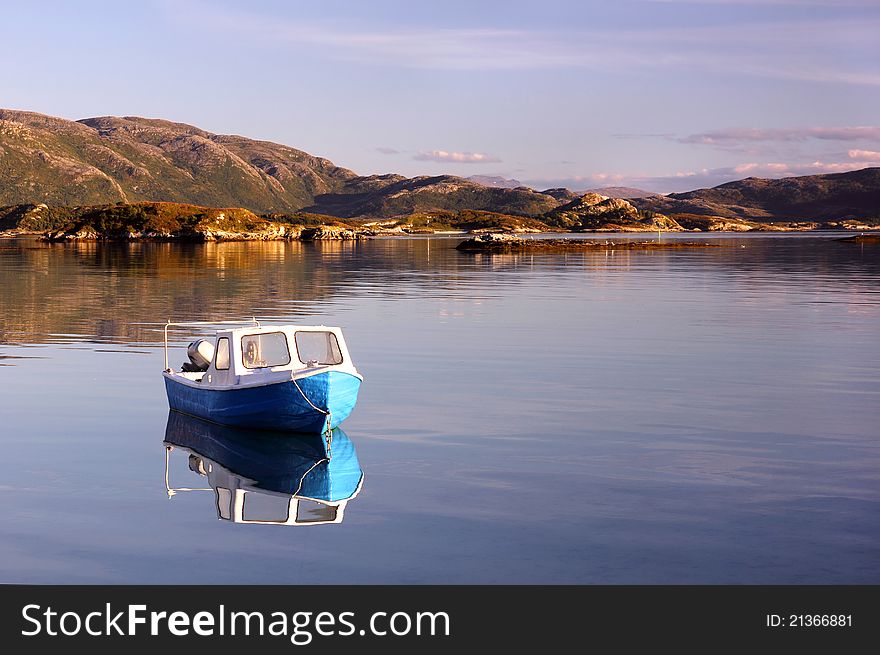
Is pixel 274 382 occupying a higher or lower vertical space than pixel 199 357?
lower

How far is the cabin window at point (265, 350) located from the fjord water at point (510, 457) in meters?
3.09

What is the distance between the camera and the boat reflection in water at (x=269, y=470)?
71.5 ft

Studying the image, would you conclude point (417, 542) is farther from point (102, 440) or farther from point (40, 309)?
point (40, 309)

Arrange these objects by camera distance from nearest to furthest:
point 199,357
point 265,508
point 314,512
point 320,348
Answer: point 314,512, point 265,508, point 320,348, point 199,357

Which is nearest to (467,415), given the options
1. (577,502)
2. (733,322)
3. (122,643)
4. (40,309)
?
(577,502)

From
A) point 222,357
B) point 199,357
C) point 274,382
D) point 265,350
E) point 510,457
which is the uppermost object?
point 265,350

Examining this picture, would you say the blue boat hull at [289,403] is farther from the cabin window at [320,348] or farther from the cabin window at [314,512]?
the cabin window at [314,512]

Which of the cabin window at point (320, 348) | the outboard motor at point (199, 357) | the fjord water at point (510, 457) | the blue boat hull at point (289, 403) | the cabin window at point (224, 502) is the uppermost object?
the cabin window at point (320, 348)

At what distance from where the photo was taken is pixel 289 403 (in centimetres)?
2886

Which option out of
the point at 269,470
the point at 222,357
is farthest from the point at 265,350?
the point at 269,470

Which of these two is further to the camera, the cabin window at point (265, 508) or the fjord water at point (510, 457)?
the cabin window at point (265, 508)

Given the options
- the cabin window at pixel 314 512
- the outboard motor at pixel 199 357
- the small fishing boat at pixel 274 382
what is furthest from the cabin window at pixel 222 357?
the cabin window at pixel 314 512

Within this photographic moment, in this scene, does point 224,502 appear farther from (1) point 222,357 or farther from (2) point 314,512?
(1) point 222,357

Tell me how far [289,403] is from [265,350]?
3.10 meters
